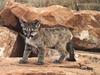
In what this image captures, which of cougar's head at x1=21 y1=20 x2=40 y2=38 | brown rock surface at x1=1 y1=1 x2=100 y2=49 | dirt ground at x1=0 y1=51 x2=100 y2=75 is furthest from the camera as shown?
brown rock surface at x1=1 y1=1 x2=100 y2=49

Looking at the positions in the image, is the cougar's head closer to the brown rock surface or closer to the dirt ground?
the dirt ground

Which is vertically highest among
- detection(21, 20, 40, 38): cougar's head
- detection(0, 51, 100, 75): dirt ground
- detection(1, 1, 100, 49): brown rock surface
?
detection(21, 20, 40, 38): cougar's head

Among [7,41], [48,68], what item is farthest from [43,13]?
[48,68]

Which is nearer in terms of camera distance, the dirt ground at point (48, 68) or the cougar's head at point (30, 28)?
the dirt ground at point (48, 68)

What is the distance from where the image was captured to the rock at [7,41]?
1123 cm

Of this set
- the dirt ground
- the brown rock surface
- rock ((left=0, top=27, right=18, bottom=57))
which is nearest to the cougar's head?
the dirt ground

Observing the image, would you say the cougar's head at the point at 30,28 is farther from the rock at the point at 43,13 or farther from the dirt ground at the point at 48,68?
the rock at the point at 43,13

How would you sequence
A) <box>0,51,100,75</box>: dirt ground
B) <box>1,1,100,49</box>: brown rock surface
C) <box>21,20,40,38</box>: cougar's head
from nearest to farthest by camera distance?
<box>0,51,100,75</box>: dirt ground → <box>21,20,40,38</box>: cougar's head → <box>1,1,100,49</box>: brown rock surface

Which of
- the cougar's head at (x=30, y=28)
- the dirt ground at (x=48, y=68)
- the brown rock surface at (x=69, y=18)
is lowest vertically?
the dirt ground at (x=48, y=68)

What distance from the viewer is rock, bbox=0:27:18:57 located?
11.2 m

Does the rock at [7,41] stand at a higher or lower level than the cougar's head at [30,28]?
lower

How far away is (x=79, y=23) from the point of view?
1221 cm

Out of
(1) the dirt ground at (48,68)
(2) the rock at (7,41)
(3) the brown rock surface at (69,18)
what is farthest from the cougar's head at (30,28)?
(3) the brown rock surface at (69,18)

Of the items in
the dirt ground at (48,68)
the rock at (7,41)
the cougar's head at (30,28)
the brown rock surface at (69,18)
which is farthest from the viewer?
the brown rock surface at (69,18)
